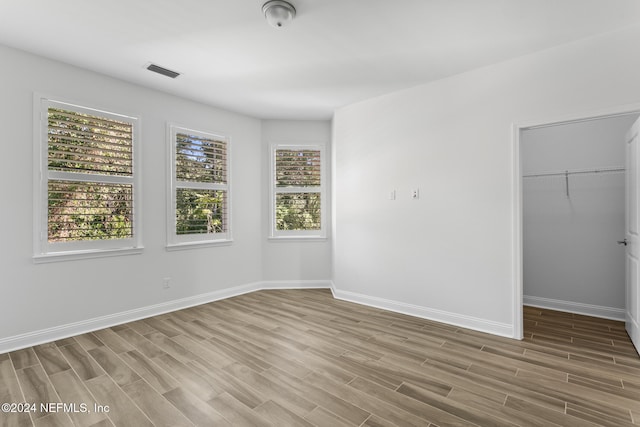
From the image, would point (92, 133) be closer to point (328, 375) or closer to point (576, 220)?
point (328, 375)

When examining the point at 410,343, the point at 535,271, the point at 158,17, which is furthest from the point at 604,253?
the point at 158,17

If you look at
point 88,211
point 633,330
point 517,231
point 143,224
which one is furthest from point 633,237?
point 88,211

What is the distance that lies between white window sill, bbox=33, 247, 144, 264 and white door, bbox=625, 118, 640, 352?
4.90 metres

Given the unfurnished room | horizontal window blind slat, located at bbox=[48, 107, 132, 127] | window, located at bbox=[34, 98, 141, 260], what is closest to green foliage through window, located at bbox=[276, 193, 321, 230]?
the unfurnished room

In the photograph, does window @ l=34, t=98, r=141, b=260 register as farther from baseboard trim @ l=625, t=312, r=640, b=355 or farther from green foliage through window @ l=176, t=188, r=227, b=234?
baseboard trim @ l=625, t=312, r=640, b=355

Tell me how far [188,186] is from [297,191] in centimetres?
167

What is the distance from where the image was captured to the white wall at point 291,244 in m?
5.18

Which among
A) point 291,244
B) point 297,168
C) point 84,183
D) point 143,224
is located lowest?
point 291,244

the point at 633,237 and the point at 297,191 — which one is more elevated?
the point at 297,191

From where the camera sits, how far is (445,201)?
355 cm

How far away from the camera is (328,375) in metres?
2.44

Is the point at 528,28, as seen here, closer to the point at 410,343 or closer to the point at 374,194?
the point at 374,194

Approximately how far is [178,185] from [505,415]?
13.1ft

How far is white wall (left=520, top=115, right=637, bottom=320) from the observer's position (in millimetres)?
3660
